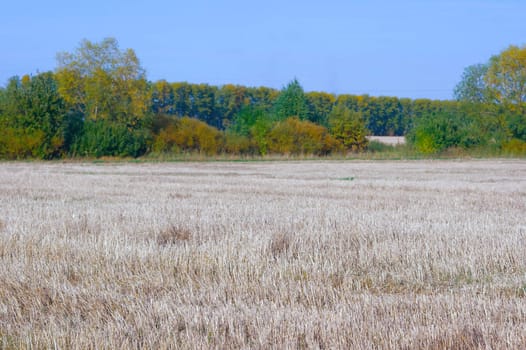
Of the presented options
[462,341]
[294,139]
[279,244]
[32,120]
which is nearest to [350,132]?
[294,139]

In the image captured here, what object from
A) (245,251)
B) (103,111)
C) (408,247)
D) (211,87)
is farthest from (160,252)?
(211,87)

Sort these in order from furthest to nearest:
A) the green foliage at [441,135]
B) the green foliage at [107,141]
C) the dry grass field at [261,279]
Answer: the green foliage at [441,135] → the green foliage at [107,141] → the dry grass field at [261,279]

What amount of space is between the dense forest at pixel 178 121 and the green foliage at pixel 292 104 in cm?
14

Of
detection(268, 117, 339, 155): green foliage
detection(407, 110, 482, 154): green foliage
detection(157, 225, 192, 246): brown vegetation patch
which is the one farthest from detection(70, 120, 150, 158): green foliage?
detection(157, 225, 192, 246): brown vegetation patch

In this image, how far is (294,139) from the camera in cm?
5922

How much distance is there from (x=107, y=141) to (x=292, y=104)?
32135 millimetres

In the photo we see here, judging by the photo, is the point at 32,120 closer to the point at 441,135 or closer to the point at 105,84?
the point at 105,84

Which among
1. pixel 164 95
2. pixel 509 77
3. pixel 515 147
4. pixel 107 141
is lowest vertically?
pixel 515 147

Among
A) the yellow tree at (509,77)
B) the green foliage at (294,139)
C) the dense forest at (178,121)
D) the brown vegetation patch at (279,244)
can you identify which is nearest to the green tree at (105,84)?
the dense forest at (178,121)

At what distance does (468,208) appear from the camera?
1152cm

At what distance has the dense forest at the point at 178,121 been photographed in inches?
1879

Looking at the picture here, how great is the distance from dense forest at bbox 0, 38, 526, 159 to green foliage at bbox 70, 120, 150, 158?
0.08 meters

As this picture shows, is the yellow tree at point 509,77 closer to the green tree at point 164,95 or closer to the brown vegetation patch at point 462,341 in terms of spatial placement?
the green tree at point 164,95

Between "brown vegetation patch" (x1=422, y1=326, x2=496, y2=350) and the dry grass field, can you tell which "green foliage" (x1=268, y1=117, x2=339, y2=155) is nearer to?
the dry grass field
